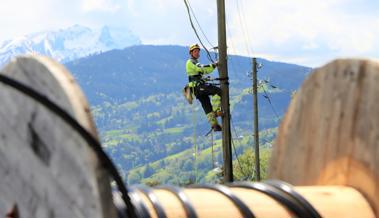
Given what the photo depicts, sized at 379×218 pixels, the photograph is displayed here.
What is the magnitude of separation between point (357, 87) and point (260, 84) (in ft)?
163

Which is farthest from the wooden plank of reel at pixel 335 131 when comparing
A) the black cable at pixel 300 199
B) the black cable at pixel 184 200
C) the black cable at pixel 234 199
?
the black cable at pixel 184 200

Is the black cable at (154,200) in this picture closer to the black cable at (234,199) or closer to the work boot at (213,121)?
the black cable at (234,199)

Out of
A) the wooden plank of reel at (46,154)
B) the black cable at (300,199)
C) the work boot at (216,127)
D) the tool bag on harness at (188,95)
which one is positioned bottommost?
the work boot at (216,127)

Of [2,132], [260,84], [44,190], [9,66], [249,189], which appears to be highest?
[9,66]

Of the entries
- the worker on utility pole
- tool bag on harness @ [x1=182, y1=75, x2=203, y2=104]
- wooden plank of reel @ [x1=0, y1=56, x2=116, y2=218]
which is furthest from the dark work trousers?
wooden plank of reel @ [x1=0, y1=56, x2=116, y2=218]

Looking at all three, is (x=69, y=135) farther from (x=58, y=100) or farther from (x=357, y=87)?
(x=357, y=87)

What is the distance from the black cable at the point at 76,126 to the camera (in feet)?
5.22

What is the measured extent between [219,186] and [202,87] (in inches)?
666

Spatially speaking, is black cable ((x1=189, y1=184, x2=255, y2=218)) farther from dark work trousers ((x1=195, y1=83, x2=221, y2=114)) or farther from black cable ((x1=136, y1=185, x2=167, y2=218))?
dark work trousers ((x1=195, y1=83, x2=221, y2=114))

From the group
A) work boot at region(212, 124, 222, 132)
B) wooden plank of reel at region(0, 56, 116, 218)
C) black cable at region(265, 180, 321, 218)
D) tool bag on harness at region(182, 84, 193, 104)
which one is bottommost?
work boot at region(212, 124, 222, 132)

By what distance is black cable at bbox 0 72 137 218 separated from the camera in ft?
5.22

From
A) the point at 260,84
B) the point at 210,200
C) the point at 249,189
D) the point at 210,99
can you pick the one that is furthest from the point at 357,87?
the point at 260,84

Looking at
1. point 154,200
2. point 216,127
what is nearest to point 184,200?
point 154,200

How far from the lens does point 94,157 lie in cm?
160
